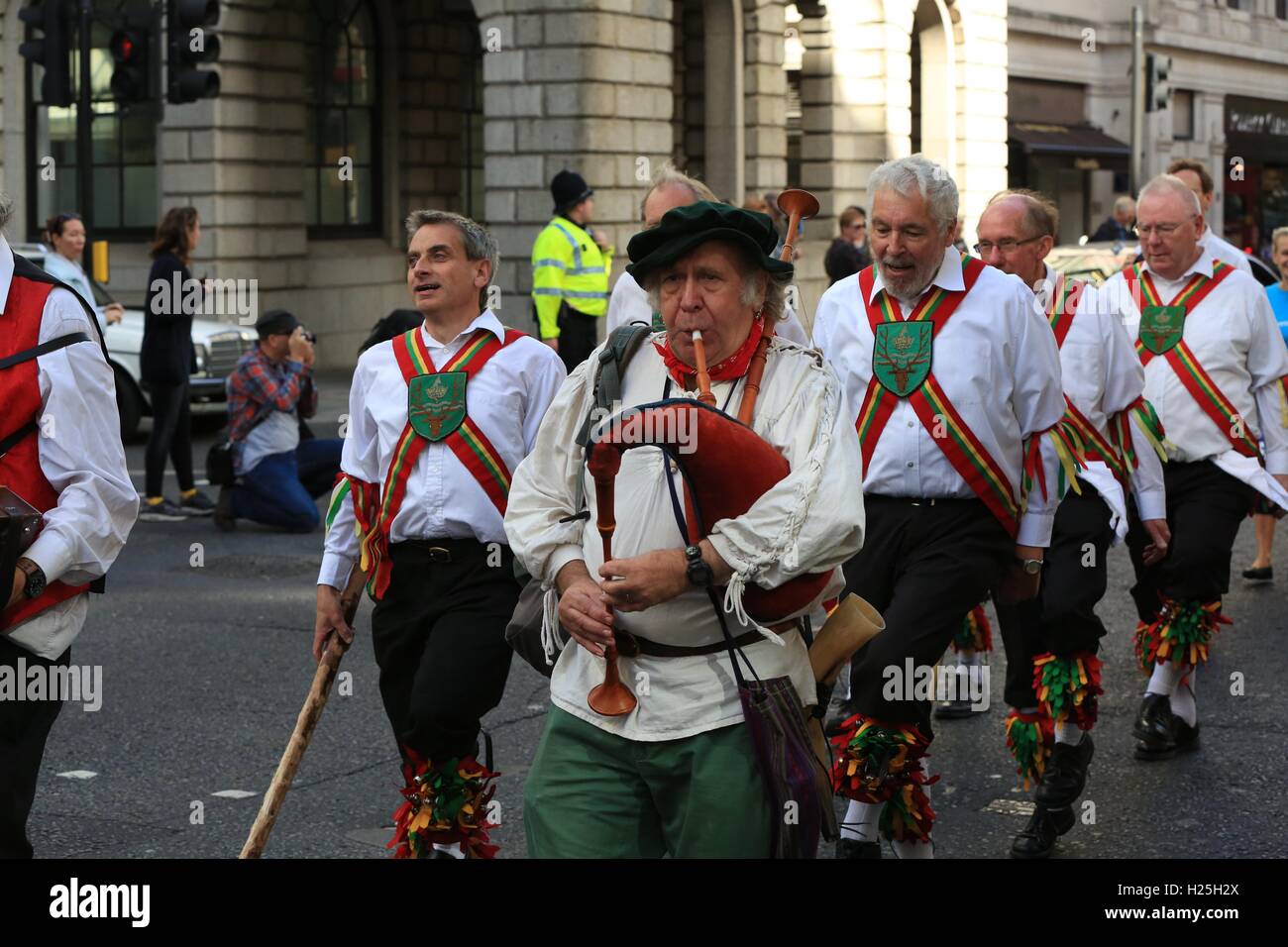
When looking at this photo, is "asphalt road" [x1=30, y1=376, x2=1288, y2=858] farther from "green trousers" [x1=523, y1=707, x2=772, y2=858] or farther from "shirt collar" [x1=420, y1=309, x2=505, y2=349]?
"green trousers" [x1=523, y1=707, x2=772, y2=858]

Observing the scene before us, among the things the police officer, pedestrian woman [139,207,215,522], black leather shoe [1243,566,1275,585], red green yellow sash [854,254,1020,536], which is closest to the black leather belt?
red green yellow sash [854,254,1020,536]

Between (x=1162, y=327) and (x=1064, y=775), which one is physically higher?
(x=1162, y=327)

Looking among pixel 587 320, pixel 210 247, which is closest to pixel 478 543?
pixel 587 320

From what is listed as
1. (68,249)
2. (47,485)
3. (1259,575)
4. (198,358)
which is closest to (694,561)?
(47,485)

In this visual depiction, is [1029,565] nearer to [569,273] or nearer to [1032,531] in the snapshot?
[1032,531]

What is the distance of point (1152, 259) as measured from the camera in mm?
7613

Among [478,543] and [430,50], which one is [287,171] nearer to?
[430,50]

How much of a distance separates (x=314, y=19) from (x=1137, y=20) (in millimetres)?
11093

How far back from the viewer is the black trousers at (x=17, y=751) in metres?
4.19

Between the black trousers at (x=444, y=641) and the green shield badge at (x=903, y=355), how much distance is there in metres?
1.18

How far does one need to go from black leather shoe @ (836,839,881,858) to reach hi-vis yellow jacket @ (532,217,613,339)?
10.7 metres

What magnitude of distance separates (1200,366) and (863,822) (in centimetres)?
288

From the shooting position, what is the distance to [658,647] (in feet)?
12.9
